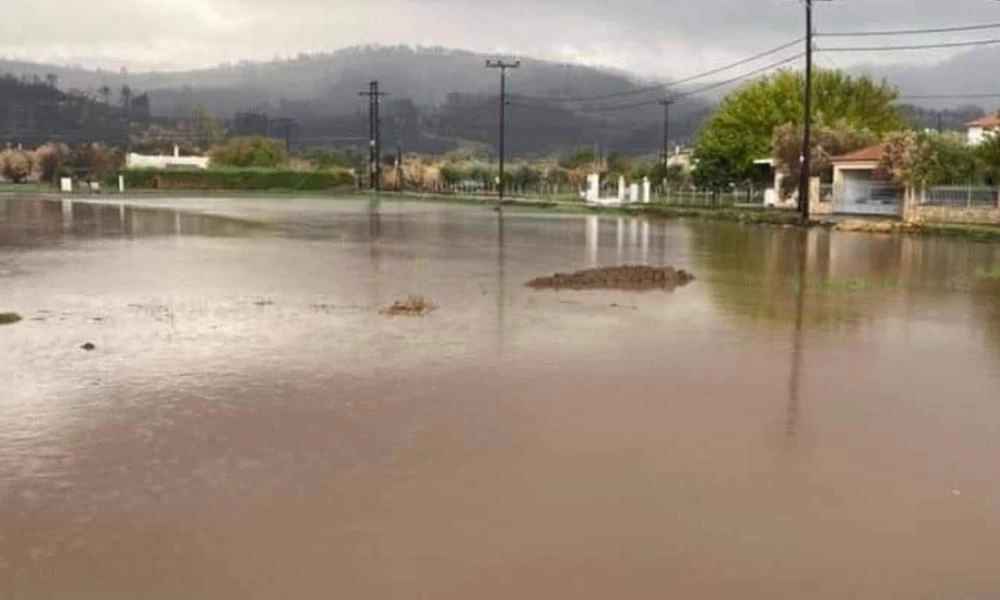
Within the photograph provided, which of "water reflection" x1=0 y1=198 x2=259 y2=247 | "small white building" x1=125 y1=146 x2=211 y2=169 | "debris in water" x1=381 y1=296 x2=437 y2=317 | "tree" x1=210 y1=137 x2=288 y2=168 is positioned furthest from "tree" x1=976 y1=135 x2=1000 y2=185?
"small white building" x1=125 y1=146 x2=211 y2=169

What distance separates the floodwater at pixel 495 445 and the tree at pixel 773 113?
47.9 metres

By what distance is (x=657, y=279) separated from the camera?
19484mm

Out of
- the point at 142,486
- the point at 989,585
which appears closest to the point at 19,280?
the point at 142,486

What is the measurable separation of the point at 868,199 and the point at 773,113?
17700 mm

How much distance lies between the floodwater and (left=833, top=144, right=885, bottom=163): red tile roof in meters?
29.5

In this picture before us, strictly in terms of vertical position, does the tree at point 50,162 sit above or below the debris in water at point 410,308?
above

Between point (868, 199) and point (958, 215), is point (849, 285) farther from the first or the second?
point (868, 199)

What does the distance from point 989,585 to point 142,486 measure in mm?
5167

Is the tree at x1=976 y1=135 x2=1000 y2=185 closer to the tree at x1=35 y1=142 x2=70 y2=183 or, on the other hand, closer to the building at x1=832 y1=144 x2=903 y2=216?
the building at x1=832 y1=144 x2=903 y2=216

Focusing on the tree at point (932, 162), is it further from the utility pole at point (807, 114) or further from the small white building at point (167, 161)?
the small white building at point (167, 161)

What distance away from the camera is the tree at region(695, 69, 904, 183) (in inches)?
2502

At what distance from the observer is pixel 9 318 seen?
13664 millimetres

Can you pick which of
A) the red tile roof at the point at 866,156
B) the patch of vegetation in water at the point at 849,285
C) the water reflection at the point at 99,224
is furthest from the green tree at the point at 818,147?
the patch of vegetation in water at the point at 849,285

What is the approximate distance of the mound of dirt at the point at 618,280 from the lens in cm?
1851
